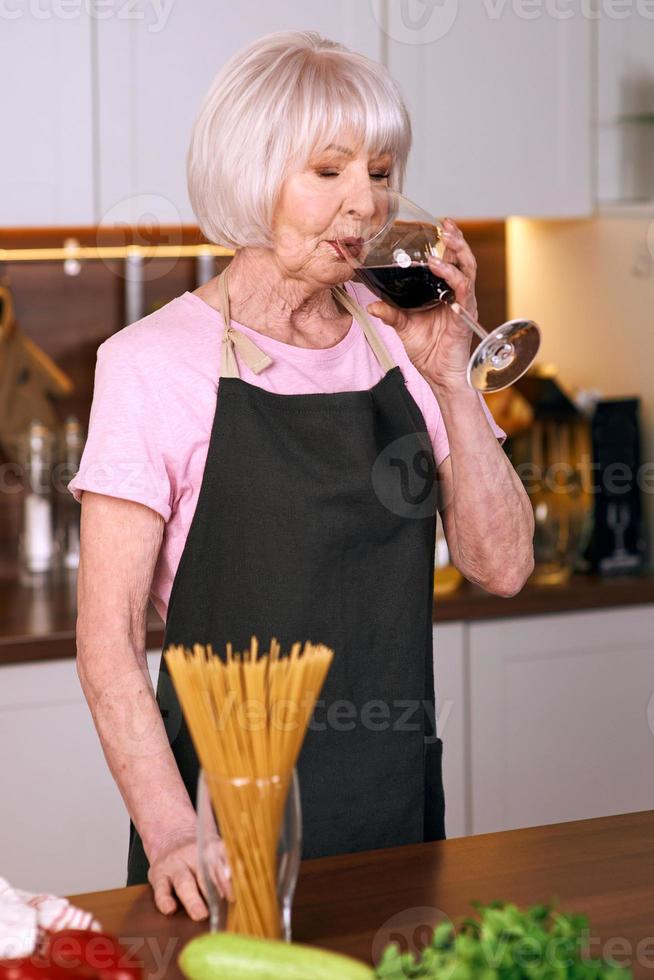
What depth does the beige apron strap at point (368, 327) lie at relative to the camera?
4.52ft

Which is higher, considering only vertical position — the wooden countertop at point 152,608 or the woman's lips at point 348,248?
the woman's lips at point 348,248

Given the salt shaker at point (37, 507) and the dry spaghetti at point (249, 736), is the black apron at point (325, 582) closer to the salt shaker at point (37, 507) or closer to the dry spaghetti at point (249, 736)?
the dry spaghetti at point (249, 736)

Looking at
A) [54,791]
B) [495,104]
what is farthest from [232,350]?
[495,104]

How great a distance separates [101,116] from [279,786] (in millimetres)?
1726

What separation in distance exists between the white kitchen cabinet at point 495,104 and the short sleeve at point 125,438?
130cm

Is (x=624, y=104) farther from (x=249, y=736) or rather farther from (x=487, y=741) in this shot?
(x=249, y=736)

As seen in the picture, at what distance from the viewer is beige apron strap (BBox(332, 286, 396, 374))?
1.38m

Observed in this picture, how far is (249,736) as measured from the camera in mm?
754

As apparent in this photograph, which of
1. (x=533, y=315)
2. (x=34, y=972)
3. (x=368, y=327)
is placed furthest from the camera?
(x=533, y=315)

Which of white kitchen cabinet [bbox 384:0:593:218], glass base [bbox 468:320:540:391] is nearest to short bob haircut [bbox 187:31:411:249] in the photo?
glass base [bbox 468:320:540:391]

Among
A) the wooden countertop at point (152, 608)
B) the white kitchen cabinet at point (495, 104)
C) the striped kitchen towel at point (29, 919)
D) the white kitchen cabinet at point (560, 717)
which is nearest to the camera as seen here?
the striped kitchen towel at point (29, 919)

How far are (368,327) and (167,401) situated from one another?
0.28 metres

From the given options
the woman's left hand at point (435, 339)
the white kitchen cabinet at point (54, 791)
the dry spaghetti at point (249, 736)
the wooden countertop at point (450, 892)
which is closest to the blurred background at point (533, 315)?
the white kitchen cabinet at point (54, 791)

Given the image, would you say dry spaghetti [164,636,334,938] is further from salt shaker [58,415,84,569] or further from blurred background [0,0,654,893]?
salt shaker [58,415,84,569]
